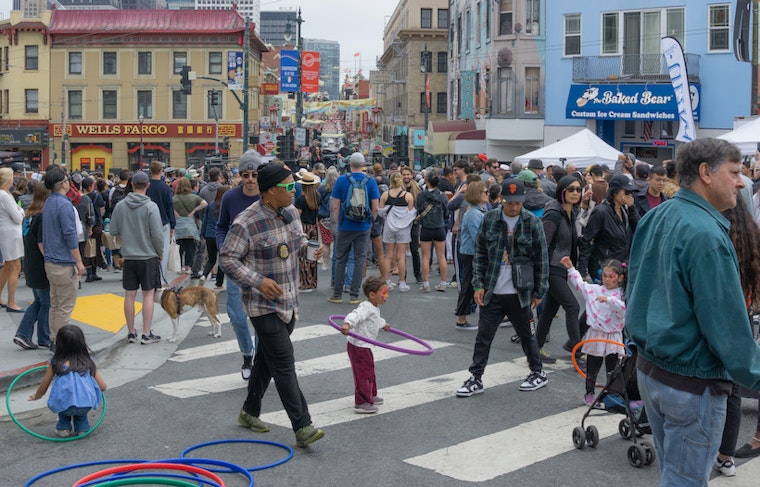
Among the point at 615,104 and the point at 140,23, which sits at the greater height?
the point at 140,23

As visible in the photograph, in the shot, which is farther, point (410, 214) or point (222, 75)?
point (222, 75)

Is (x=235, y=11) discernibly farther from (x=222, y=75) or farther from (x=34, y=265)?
(x=34, y=265)

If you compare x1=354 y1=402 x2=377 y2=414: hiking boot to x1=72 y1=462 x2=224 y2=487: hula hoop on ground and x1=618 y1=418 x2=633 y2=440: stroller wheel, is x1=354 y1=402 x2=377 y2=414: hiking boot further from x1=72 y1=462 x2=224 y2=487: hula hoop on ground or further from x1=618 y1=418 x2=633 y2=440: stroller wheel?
x1=618 y1=418 x2=633 y2=440: stroller wheel

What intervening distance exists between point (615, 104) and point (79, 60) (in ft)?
137

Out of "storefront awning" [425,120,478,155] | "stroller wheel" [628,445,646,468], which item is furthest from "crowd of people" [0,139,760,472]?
"storefront awning" [425,120,478,155]

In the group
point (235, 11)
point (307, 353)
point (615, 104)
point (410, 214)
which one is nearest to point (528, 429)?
point (307, 353)

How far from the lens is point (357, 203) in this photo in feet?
42.9

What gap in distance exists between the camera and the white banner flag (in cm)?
1941

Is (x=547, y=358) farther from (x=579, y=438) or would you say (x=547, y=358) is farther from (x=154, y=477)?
(x=154, y=477)

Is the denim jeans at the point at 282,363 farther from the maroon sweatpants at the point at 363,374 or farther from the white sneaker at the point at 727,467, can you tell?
the white sneaker at the point at 727,467

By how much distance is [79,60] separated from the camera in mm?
62812

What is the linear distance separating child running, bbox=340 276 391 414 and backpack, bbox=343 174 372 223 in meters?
5.17

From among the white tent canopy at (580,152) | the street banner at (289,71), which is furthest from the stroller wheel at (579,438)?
the street banner at (289,71)

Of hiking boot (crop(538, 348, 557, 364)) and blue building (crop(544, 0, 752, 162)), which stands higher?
blue building (crop(544, 0, 752, 162))
